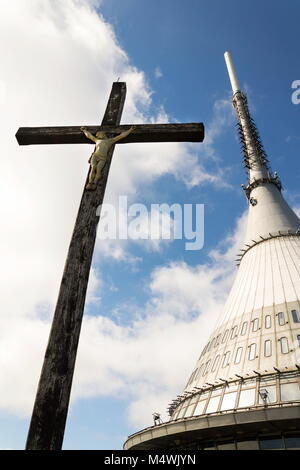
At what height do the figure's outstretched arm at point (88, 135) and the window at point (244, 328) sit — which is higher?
the window at point (244, 328)

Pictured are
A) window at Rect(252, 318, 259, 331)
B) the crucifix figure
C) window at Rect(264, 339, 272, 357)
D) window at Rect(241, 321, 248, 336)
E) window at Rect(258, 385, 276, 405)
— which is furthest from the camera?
window at Rect(241, 321, 248, 336)

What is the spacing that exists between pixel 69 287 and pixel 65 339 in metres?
0.61

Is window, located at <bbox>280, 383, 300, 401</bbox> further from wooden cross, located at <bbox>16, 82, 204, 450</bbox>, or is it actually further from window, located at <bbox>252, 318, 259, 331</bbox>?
wooden cross, located at <bbox>16, 82, 204, 450</bbox>

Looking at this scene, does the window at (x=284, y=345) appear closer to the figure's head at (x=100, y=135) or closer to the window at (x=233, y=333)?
the window at (x=233, y=333)

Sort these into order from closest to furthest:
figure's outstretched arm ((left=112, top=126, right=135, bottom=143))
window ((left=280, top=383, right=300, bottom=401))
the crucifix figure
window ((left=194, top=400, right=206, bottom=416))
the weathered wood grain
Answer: the crucifix figure → figure's outstretched arm ((left=112, top=126, right=135, bottom=143)) → the weathered wood grain → window ((left=280, top=383, right=300, bottom=401)) → window ((left=194, top=400, right=206, bottom=416))

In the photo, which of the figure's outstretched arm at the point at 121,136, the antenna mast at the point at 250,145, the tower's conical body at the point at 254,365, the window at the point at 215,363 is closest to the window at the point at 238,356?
the tower's conical body at the point at 254,365

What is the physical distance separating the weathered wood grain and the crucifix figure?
0.38ft

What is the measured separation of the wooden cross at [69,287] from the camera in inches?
119

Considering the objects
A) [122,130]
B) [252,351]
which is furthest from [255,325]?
[122,130]

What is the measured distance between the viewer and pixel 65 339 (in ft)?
11.4

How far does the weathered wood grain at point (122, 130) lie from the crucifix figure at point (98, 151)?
12 cm

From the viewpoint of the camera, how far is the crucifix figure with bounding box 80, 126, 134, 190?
5.06 metres

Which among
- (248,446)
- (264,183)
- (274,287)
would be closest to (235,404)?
(248,446)

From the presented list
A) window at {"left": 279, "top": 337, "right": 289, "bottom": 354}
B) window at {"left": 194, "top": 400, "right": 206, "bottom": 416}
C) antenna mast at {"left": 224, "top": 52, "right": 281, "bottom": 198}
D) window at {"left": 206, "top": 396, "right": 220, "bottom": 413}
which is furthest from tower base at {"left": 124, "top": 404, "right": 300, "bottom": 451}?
antenna mast at {"left": 224, "top": 52, "right": 281, "bottom": 198}
